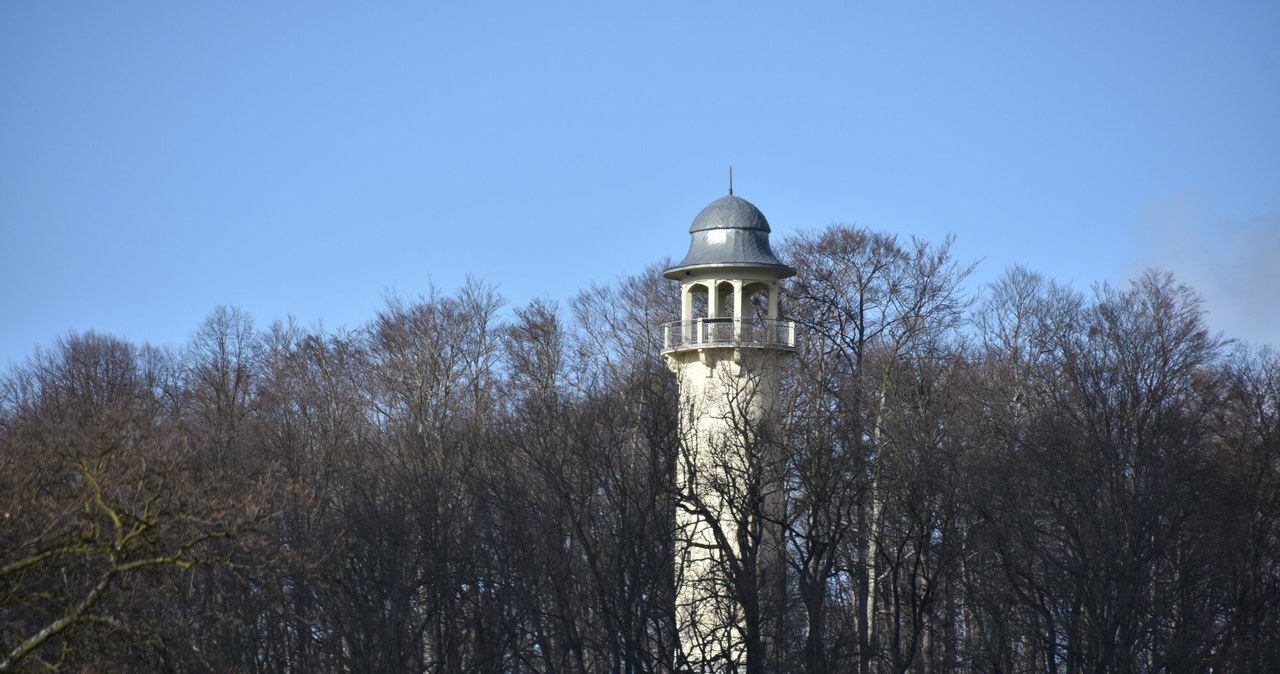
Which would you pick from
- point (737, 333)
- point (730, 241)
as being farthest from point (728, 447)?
point (730, 241)

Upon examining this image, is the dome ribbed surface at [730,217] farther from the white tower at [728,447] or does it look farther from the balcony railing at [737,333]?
the balcony railing at [737,333]

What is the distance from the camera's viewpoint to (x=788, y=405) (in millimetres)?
45719

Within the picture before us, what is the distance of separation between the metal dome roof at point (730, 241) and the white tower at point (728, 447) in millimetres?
36

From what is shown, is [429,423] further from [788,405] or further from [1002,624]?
[1002,624]

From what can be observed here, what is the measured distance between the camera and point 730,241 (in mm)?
43719

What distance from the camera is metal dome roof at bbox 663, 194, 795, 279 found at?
43375 millimetres

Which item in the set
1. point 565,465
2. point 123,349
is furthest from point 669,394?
point 123,349

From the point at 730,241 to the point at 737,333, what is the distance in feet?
8.95

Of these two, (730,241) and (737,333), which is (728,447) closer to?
(737,333)

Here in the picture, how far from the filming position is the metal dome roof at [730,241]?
43.4 meters

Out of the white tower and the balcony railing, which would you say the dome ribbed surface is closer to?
the white tower

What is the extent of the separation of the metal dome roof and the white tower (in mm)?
36

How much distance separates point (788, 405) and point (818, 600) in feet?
24.8

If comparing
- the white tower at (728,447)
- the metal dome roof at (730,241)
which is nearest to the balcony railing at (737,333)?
the white tower at (728,447)
